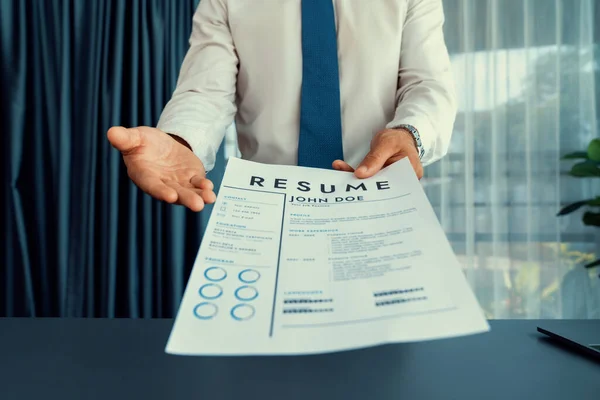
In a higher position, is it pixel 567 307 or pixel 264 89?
pixel 264 89

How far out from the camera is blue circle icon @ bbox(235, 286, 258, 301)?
377 millimetres

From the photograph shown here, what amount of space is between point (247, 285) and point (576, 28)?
2.66 metres

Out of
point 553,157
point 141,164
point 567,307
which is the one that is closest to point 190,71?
point 141,164

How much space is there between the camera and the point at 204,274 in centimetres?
40

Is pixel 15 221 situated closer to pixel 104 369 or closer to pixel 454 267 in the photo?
pixel 104 369

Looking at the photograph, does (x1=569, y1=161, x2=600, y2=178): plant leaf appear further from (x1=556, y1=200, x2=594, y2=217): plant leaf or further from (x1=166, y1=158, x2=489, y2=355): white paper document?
(x1=166, y1=158, x2=489, y2=355): white paper document

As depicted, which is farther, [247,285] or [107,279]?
[107,279]

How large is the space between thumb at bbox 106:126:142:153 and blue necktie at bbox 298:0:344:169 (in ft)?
1.40

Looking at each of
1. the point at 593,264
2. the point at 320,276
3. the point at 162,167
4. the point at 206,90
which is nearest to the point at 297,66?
the point at 206,90

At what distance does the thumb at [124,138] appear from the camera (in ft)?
2.04

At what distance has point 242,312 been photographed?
36cm

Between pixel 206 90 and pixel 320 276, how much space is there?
767 millimetres

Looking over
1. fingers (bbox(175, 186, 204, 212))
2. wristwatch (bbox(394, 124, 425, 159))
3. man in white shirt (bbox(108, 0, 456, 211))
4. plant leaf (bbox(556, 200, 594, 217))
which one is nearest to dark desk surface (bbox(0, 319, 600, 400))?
fingers (bbox(175, 186, 204, 212))

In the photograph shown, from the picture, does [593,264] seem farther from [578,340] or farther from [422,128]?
[578,340]
